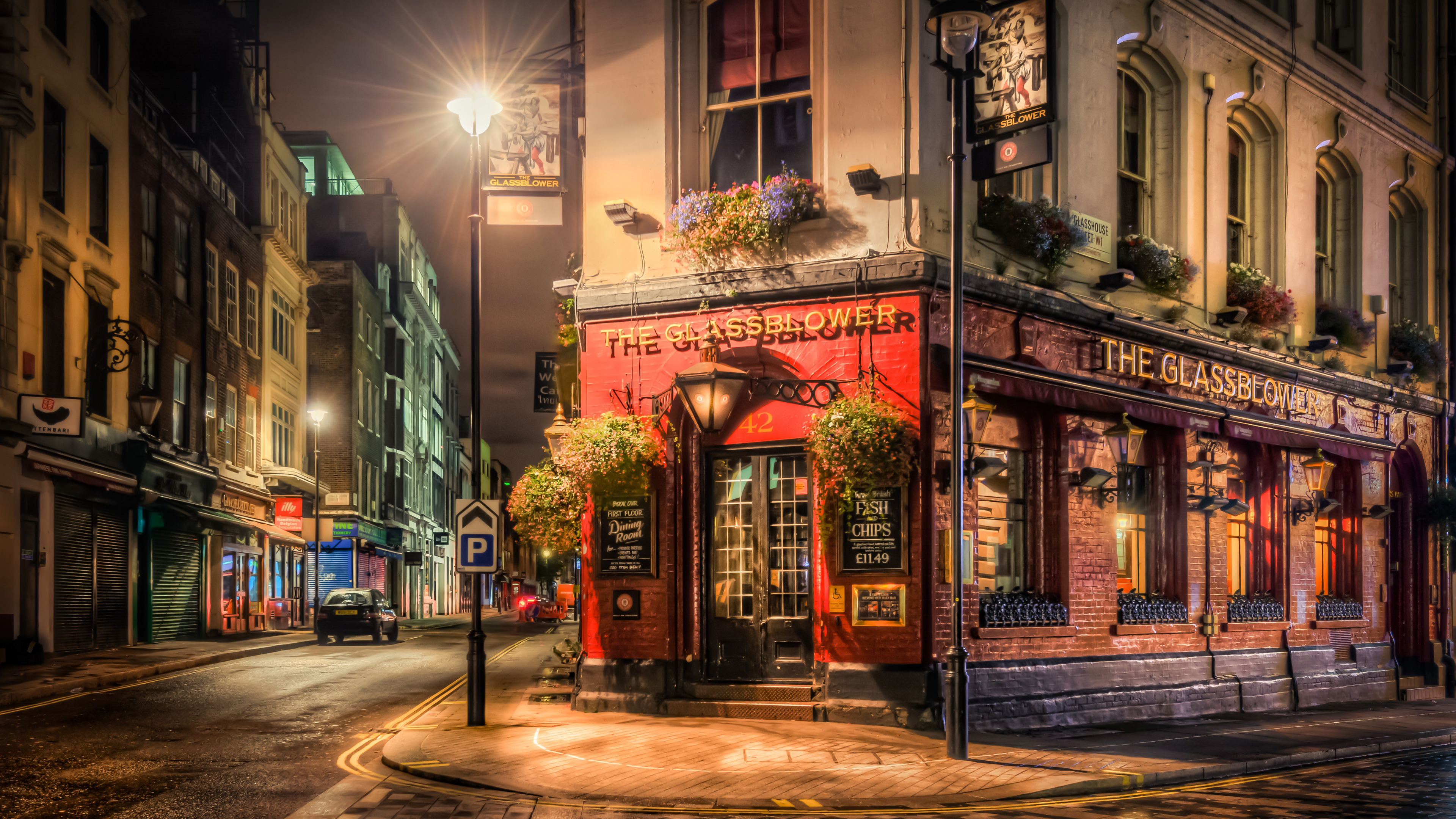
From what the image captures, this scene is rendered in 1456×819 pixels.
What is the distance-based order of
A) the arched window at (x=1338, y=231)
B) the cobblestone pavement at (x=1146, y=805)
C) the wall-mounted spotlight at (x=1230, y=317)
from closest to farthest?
the cobblestone pavement at (x=1146, y=805), the wall-mounted spotlight at (x=1230, y=317), the arched window at (x=1338, y=231)

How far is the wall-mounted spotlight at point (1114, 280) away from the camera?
1644cm

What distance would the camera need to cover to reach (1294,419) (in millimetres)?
20500

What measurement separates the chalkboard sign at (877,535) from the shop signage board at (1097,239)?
4.59 m

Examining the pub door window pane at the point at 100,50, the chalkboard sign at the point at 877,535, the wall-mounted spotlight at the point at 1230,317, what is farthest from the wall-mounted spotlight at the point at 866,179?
the pub door window pane at the point at 100,50

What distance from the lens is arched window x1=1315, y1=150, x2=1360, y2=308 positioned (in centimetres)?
2242

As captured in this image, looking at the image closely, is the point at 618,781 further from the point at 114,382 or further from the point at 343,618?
the point at 343,618

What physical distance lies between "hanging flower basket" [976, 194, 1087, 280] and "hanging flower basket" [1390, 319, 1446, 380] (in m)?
11.2

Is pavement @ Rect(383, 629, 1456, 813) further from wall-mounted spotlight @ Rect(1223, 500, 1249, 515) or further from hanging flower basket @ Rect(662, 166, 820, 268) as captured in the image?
hanging flower basket @ Rect(662, 166, 820, 268)

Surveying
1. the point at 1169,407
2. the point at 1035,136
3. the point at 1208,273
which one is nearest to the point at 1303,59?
the point at 1208,273

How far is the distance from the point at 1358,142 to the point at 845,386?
1356 centimetres

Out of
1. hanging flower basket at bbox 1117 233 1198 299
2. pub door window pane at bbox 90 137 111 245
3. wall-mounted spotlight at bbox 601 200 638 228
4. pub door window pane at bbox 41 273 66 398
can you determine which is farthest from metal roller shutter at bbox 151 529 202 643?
hanging flower basket at bbox 1117 233 1198 299

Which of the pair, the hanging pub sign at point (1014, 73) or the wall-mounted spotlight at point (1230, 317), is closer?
the hanging pub sign at point (1014, 73)

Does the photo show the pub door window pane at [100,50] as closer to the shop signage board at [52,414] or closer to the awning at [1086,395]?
the shop signage board at [52,414]

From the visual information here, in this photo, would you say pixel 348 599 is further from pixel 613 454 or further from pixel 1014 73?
pixel 1014 73
